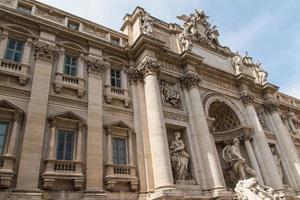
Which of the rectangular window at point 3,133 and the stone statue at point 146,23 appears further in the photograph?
the stone statue at point 146,23

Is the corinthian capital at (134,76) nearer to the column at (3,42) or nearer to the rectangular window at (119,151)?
the rectangular window at (119,151)

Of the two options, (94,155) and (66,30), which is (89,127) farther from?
(66,30)

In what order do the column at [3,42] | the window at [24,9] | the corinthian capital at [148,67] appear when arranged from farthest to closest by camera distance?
the corinthian capital at [148,67] < the window at [24,9] < the column at [3,42]

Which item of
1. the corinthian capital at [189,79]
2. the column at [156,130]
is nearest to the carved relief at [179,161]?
the column at [156,130]

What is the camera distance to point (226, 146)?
18141 millimetres

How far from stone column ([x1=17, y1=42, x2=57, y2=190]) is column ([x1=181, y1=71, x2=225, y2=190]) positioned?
28.8 ft

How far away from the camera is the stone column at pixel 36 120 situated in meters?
9.70

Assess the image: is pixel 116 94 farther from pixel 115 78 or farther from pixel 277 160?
pixel 277 160

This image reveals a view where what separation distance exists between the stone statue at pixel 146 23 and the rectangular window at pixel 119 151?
7.38 metres

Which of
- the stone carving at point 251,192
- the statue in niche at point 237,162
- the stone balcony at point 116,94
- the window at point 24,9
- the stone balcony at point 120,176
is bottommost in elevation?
the stone carving at point 251,192

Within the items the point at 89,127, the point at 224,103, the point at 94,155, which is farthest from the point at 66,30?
the point at 224,103

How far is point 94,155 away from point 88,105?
2697 mm

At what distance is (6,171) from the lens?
30.1ft

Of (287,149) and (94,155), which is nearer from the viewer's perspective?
(94,155)
